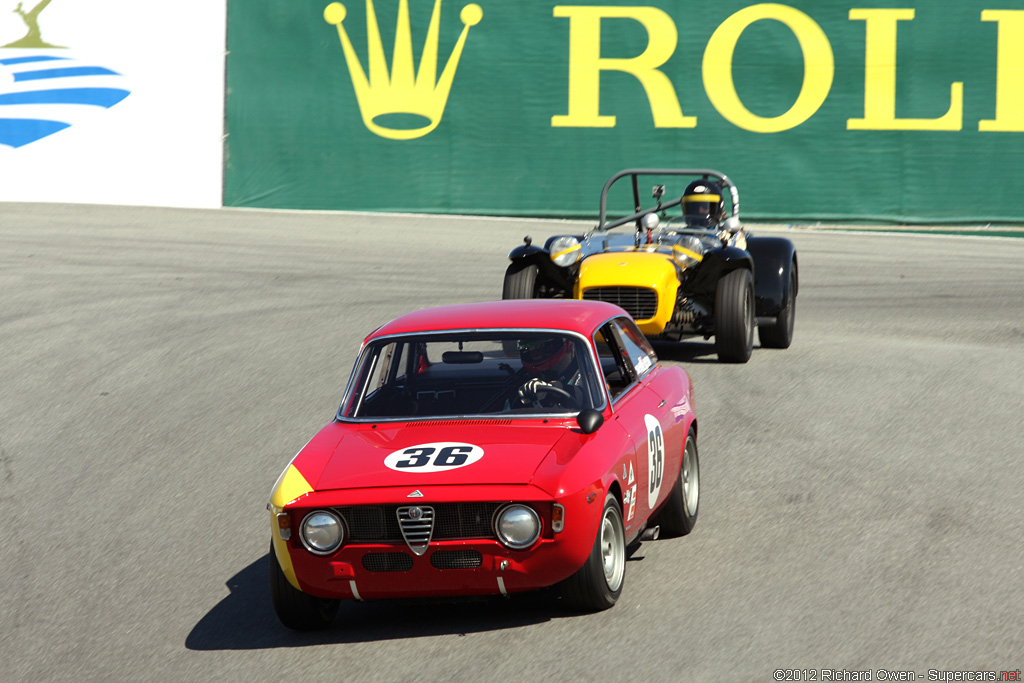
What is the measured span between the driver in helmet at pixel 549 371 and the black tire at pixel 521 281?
505 cm

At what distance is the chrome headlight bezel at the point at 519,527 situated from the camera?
186 inches

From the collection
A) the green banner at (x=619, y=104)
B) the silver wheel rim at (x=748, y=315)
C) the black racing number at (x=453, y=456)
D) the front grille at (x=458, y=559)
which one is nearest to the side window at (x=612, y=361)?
the black racing number at (x=453, y=456)

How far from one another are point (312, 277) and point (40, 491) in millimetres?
8394

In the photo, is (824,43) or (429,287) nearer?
(429,287)

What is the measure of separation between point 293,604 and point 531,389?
4.82ft

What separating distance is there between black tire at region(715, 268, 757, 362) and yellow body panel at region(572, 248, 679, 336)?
403mm

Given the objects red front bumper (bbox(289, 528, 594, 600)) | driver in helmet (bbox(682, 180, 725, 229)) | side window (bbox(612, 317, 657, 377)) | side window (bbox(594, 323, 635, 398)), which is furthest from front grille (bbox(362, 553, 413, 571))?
driver in helmet (bbox(682, 180, 725, 229))

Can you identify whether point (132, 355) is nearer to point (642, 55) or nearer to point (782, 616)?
point (782, 616)

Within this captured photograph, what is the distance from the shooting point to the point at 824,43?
20.4 metres

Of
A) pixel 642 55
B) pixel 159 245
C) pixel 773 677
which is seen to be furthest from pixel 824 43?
pixel 773 677

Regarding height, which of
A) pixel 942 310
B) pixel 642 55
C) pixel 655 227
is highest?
pixel 642 55

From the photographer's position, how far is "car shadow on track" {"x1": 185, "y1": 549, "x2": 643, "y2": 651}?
4.95m

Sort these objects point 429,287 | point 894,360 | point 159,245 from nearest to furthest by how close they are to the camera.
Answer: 1. point 894,360
2. point 429,287
3. point 159,245

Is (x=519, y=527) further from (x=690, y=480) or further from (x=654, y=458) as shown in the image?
(x=690, y=480)
